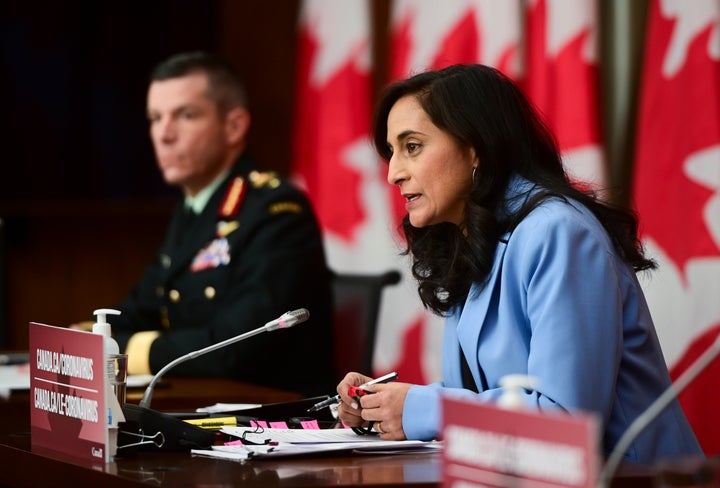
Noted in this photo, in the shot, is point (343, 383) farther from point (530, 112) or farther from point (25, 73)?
point (25, 73)

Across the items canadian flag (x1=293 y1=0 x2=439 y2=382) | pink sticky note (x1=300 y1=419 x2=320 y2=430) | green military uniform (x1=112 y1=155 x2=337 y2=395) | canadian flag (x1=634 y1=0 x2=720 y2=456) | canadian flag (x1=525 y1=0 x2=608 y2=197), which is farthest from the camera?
canadian flag (x1=293 y1=0 x2=439 y2=382)

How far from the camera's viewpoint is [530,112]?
1968 millimetres

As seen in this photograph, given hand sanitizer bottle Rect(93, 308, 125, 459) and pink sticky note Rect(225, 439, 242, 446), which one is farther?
pink sticky note Rect(225, 439, 242, 446)

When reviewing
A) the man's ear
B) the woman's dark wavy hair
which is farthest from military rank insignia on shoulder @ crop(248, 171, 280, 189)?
the woman's dark wavy hair

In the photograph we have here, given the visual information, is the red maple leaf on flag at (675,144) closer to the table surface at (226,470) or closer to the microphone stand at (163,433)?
the table surface at (226,470)

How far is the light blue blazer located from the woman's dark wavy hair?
4cm

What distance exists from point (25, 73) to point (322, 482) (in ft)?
12.1

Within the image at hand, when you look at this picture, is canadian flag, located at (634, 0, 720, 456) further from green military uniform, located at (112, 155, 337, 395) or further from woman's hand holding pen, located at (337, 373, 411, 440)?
woman's hand holding pen, located at (337, 373, 411, 440)

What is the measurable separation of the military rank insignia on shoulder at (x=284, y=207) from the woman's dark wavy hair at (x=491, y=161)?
1.15 m

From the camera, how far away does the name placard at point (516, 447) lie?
37.9 inches

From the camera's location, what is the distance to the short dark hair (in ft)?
11.0

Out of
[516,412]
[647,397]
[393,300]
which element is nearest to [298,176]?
[393,300]

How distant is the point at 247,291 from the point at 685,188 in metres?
1.16

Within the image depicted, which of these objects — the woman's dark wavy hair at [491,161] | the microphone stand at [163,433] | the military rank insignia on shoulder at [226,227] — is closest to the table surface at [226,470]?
the microphone stand at [163,433]
